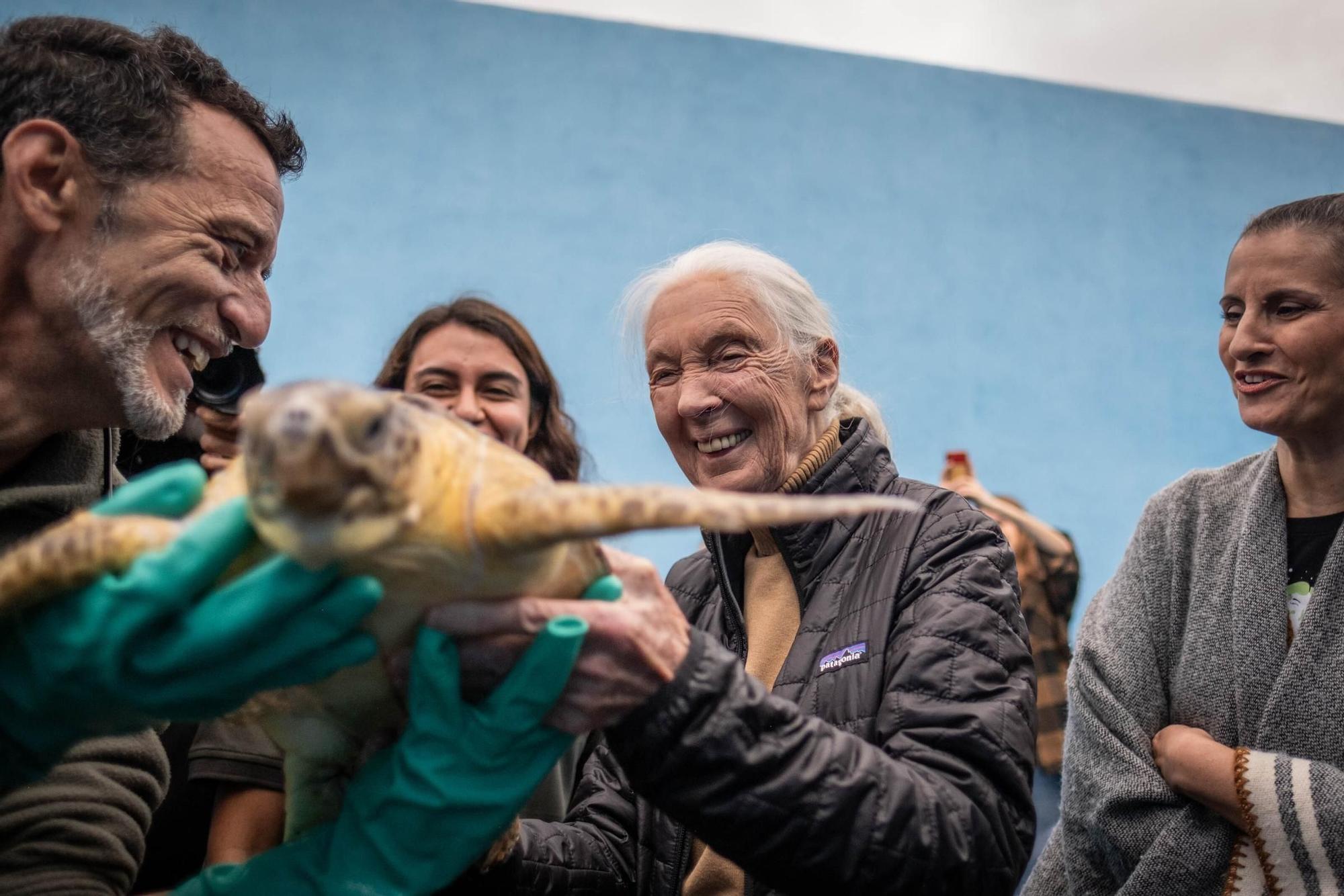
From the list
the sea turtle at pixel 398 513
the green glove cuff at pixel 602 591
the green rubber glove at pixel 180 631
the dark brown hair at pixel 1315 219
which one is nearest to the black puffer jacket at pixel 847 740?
the green glove cuff at pixel 602 591

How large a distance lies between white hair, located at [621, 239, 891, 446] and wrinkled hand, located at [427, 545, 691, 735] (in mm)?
808

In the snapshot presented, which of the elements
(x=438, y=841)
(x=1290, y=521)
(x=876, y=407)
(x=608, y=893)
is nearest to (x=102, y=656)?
(x=438, y=841)

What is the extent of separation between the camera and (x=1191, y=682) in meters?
1.65

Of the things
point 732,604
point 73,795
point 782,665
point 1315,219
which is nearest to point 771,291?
point 732,604

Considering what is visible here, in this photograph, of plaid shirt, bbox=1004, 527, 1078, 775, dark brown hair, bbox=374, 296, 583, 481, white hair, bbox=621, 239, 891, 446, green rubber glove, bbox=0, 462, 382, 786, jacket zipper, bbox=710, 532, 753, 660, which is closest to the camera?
green rubber glove, bbox=0, 462, 382, 786

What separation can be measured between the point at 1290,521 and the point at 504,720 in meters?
1.37

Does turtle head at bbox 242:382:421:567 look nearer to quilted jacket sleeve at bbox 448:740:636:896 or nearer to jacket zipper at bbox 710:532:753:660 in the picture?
quilted jacket sleeve at bbox 448:740:636:896

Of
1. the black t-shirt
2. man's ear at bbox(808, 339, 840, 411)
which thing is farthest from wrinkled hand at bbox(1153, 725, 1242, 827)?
man's ear at bbox(808, 339, 840, 411)

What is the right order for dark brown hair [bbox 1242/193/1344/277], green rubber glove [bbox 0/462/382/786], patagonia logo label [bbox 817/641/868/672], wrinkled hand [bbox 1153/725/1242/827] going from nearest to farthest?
green rubber glove [bbox 0/462/382/786] → patagonia logo label [bbox 817/641/868/672] → wrinkled hand [bbox 1153/725/1242/827] → dark brown hair [bbox 1242/193/1344/277]

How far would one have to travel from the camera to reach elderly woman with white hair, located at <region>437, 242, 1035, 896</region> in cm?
113

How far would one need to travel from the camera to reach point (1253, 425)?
5.83 feet

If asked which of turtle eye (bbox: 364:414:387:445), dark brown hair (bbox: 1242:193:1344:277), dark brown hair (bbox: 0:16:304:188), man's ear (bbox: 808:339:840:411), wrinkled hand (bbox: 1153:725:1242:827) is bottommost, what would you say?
wrinkled hand (bbox: 1153:725:1242:827)

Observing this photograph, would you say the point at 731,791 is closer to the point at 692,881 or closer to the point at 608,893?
the point at 692,881

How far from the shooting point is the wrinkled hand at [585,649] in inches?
41.6
